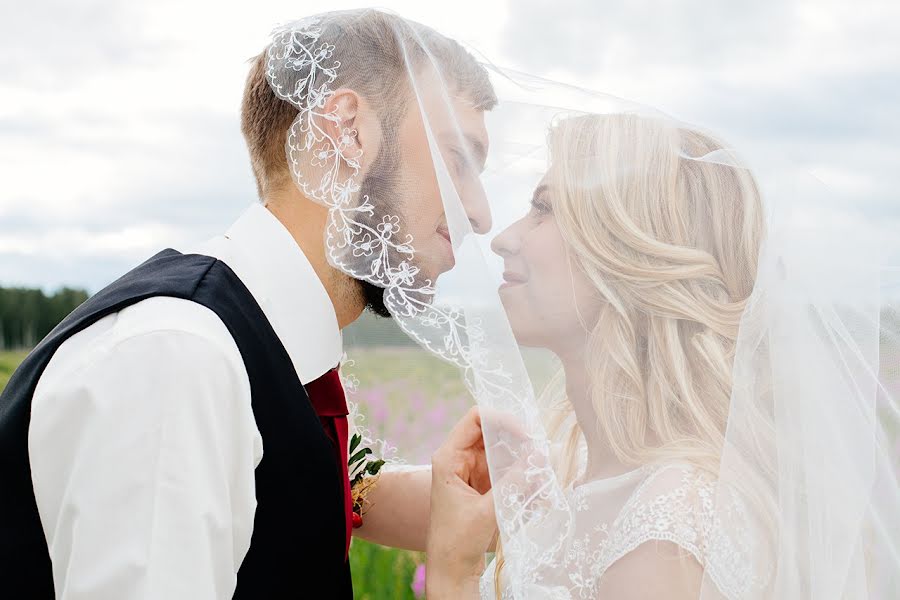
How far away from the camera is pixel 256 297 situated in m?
2.08

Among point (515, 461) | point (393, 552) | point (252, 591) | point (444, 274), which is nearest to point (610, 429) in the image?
point (515, 461)

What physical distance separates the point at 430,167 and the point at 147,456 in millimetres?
961

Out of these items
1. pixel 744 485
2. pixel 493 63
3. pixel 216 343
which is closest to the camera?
pixel 216 343

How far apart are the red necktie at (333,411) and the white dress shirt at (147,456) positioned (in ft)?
1.11

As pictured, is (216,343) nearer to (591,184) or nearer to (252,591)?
(252,591)

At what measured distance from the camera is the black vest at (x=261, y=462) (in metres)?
1.79

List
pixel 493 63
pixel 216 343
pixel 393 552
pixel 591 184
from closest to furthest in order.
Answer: pixel 216 343 < pixel 591 184 < pixel 493 63 < pixel 393 552

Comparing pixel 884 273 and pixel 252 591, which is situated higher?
pixel 884 273

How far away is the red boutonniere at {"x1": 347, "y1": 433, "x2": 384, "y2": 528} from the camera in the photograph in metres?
2.65

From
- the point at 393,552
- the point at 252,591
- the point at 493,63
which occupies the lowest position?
the point at 393,552

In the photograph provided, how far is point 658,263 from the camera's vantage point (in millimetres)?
2006

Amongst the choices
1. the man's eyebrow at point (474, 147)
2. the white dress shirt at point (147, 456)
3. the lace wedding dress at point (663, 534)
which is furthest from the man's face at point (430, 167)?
the lace wedding dress at point (663, 534)

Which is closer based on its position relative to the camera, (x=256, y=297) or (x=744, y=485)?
(x=744, y=485)

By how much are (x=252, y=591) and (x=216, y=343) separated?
0.54 m
